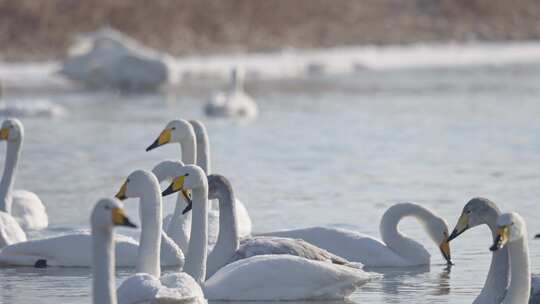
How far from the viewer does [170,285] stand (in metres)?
7.04

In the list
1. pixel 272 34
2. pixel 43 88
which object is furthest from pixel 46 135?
pixel 272 34

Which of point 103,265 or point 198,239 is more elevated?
point 103,265

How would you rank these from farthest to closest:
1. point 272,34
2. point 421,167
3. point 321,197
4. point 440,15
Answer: point 440,15 < point 272,34 < point 421,167 < point 321,197

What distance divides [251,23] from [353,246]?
99.2 ft

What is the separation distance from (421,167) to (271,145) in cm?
305

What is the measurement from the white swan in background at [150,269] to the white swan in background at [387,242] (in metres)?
1.46

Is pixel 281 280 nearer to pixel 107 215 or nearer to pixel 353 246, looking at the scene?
pixel 353 246

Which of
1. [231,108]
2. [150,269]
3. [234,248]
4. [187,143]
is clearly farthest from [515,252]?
[231,108]

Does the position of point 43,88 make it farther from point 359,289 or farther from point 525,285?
point 525,285

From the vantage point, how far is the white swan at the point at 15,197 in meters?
10.3

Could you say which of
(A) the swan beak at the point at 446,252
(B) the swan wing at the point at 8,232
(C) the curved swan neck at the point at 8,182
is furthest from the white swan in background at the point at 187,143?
(A) the swan beak at the point at 446,252

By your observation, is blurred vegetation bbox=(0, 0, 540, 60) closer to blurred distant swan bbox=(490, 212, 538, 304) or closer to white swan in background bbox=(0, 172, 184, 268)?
white swan in background bbox=(0, 172, 184, 268)

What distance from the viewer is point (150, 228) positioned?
742 cm

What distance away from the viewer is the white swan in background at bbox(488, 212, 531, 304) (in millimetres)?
6422
